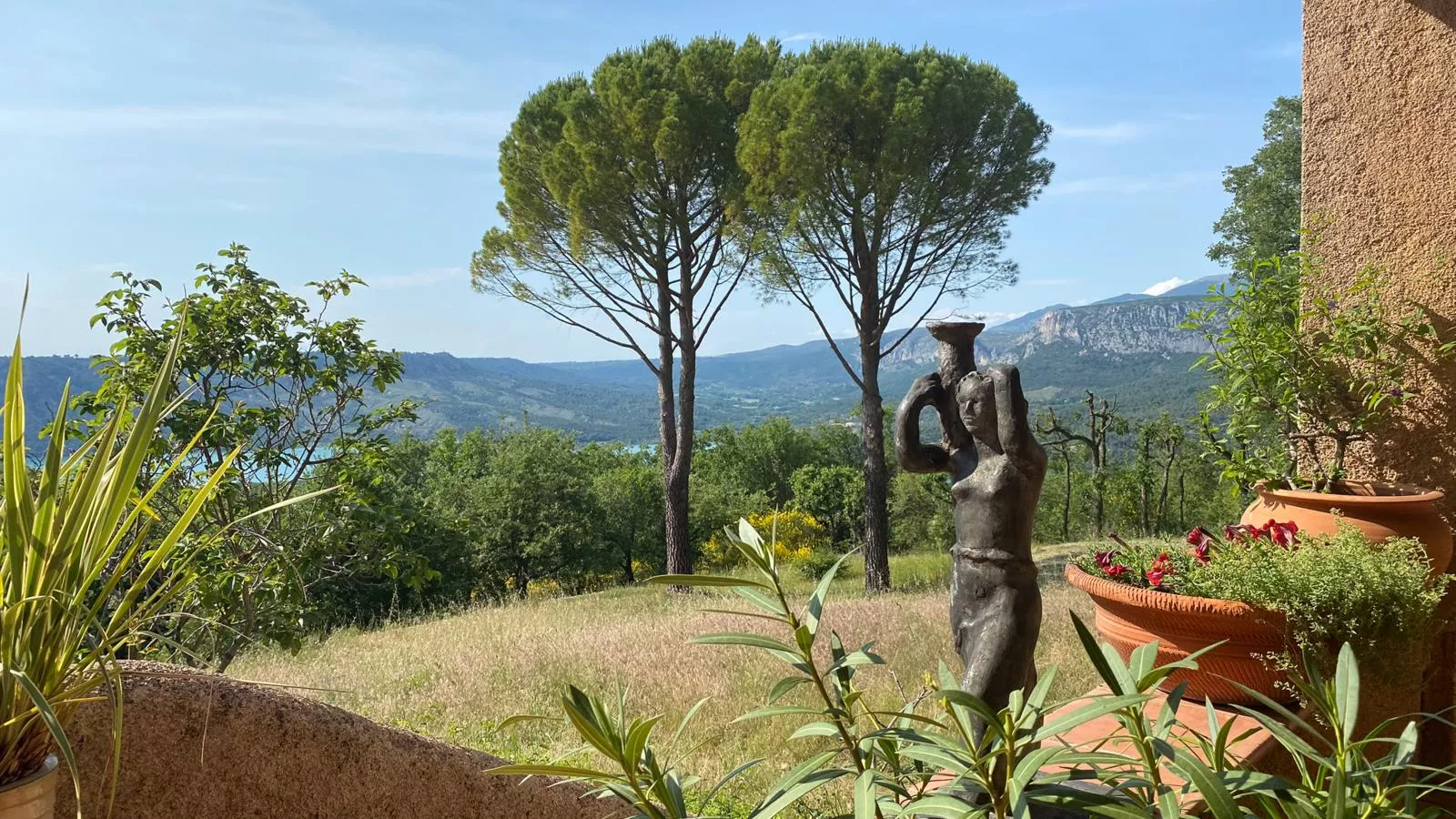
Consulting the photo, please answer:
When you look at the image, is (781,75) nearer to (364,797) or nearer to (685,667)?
(685,667)

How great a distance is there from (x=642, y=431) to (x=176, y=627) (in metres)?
59.1

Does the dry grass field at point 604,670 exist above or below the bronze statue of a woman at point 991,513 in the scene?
below

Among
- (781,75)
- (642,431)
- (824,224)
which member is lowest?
(642,431)

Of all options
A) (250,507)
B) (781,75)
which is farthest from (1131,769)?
(781,75)

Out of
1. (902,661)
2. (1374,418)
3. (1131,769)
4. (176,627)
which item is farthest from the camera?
(902,661)

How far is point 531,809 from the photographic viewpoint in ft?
7.21

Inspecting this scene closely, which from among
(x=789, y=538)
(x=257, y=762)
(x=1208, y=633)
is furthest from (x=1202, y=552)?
(x=789, y=538)

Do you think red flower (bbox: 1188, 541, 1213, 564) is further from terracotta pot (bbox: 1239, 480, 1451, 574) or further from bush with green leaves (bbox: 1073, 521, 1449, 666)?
terracotta pot (bbox: 1239, 480, 1451, 574)

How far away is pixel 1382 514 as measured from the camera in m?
2.76

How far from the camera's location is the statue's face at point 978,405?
1.73 m

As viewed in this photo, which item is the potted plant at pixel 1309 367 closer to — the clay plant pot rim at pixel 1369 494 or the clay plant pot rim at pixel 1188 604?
the clay plant pot rim at pixel 1369 494

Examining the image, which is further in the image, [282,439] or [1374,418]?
[282,439]

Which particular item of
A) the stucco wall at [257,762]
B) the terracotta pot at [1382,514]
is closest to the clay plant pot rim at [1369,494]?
the terracotta pot at [1382,514]

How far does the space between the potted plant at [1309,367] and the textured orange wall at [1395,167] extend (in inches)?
2.8
